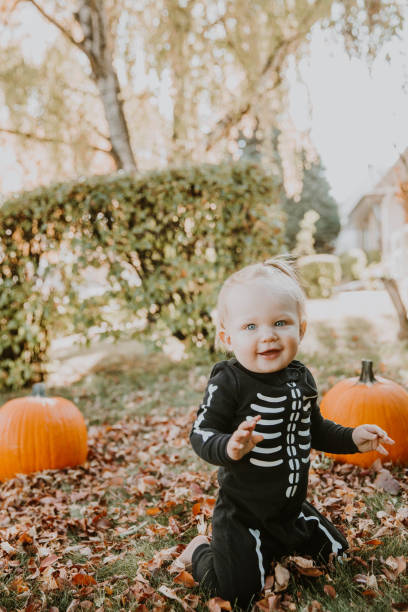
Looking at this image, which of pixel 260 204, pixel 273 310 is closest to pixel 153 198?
pixel 260 204

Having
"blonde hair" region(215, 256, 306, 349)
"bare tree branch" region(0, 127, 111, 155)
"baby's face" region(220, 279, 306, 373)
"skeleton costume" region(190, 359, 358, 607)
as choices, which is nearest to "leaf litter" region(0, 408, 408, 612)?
"skeleton costume" region(190, 359, 358, 607)

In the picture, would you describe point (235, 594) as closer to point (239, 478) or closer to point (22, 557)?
point (239, 478)

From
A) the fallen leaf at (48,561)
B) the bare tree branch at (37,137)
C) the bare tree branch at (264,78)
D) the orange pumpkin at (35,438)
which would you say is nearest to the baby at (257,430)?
the fallen leaf at (48,561)

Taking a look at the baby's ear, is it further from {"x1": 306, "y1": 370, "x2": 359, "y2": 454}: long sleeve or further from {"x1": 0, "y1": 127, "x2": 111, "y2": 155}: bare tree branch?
{"x1": 0, "y1": 127, "x2": 111, "y2": 155}: bare tree branch

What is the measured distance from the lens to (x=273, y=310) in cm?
191

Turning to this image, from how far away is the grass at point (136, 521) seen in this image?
203 cm

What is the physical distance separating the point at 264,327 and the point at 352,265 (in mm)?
20359

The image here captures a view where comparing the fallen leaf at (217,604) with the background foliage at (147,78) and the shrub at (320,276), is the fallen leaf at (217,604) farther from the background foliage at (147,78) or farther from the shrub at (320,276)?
the shrub at (320,276)

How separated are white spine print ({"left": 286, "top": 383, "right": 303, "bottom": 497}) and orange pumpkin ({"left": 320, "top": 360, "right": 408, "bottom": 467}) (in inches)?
44.2

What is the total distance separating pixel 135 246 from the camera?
5582mm

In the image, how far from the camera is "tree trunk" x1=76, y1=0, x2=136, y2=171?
7230mm

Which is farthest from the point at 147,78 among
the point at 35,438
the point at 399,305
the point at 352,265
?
the point at 352,265

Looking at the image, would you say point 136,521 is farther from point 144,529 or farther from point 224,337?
point 224,337

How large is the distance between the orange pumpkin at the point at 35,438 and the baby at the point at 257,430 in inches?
70.7
